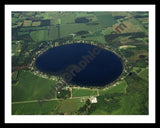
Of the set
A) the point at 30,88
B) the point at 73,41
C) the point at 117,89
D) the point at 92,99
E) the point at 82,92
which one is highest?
the point at 73,41

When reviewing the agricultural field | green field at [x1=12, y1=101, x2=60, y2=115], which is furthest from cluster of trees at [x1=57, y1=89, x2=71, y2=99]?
green field at [x1=12, y1=101, x2=60, y2=115]

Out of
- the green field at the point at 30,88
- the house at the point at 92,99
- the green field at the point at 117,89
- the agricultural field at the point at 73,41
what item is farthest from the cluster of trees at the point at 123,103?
the green field at the point at 30,88

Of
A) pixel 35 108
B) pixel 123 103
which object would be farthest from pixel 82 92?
pixel 35 108

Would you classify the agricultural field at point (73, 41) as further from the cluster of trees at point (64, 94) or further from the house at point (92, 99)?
the house at point (92, 99)

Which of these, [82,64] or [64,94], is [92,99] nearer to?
[64,94]

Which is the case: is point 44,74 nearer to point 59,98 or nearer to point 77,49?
point 59,98

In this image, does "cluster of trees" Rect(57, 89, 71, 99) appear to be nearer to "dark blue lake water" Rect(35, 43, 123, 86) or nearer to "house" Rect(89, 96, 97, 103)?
"dark blue lake water" Rect(35, 43, 123, 86)

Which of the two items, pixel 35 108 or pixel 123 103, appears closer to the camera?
pixel 35 108

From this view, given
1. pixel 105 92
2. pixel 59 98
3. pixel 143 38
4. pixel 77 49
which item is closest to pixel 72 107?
pixel 59 98
